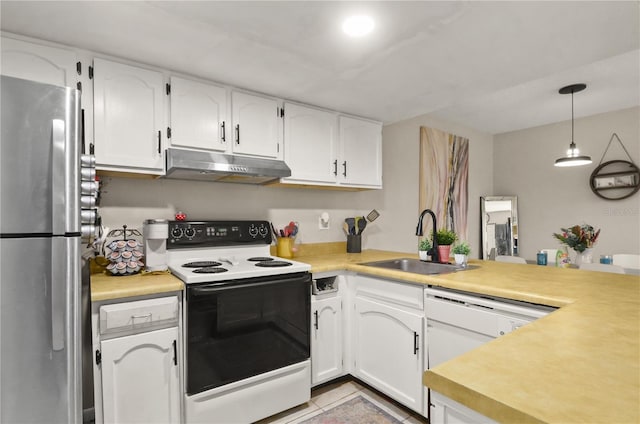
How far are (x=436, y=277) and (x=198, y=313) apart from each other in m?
1.24

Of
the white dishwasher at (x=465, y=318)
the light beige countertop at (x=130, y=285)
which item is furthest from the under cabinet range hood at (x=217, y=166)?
the white dishwasher at (x=465, y=318)

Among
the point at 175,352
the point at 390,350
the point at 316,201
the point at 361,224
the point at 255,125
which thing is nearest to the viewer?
the point at 175,352

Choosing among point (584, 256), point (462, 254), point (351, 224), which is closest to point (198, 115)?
point (351, 224)

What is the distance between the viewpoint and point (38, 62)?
5.36 ft

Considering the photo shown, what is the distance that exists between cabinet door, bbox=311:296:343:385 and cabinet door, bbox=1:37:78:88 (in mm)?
1862

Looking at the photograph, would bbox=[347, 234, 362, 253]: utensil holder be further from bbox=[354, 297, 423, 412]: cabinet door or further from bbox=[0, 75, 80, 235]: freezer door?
bbox=[0, 75, 80, 235]: freezer door

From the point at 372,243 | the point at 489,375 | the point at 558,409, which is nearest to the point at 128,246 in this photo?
the point at 489,375

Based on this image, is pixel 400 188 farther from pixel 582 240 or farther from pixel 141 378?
pixel 141 378

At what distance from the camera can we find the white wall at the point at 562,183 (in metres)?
3.84

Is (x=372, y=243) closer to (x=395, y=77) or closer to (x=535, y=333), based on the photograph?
(x=395, y=77)

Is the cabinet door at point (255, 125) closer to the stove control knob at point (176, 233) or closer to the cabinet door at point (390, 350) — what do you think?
the stove control knob at point (176, 233)

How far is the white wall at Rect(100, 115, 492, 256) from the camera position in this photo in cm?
214

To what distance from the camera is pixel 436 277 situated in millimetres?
1773

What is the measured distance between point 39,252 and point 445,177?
13.1 feet
